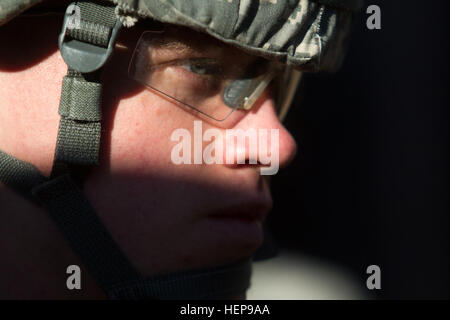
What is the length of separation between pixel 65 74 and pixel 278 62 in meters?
0.45

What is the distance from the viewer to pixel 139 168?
3.89ft

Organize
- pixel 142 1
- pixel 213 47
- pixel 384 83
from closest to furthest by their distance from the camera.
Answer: pixel 142 1 < pixel 213 47 < pixel 384 83

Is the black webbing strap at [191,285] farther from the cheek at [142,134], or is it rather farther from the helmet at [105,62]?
the cheek at [142,134]

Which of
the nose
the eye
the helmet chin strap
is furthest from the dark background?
the helmet chin strap

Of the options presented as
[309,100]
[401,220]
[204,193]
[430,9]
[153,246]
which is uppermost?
[430,9]

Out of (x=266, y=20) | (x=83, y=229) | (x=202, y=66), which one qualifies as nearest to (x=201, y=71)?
(x=202, y=66)

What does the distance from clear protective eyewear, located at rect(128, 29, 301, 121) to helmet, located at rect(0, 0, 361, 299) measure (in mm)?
69

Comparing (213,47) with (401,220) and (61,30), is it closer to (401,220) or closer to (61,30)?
(61,30)

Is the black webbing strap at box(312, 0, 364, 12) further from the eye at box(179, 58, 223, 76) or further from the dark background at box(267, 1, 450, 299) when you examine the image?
the dark background at box(267, 1, 450, 299)

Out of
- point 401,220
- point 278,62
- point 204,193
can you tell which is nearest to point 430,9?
point 401,220

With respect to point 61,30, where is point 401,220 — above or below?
below

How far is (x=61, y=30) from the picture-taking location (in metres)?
1.15

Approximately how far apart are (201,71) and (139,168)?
243 millimetres

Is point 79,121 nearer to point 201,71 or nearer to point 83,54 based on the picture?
point 83,54
